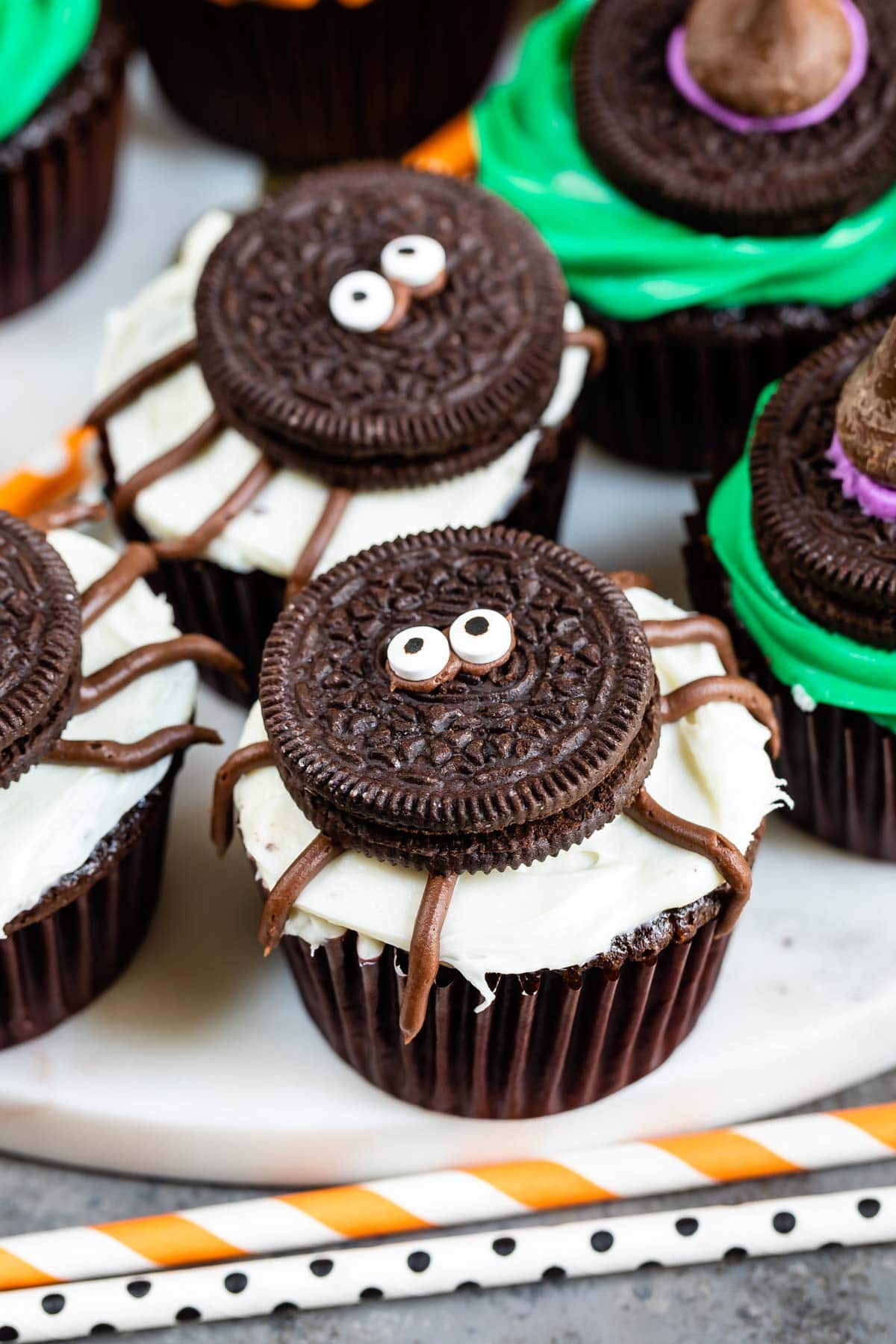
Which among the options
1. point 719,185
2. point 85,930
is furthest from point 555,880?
point 719,185

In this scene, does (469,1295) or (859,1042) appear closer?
(469,1295)

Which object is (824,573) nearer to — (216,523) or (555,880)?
(555,880)

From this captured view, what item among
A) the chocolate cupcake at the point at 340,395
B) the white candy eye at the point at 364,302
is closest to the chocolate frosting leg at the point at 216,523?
the chocolate cupcake at the point at 340,395

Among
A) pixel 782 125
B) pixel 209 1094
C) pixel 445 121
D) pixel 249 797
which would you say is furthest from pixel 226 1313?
pixel 445 121

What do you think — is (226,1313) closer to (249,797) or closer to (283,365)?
(249,797)

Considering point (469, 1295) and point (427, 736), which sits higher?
point (427, 736)

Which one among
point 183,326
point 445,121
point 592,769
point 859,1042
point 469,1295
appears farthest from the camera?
point 445,121

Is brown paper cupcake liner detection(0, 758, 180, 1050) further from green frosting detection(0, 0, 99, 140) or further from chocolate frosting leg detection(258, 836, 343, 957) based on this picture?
green frosting detection(0, 0, 99, 140)
